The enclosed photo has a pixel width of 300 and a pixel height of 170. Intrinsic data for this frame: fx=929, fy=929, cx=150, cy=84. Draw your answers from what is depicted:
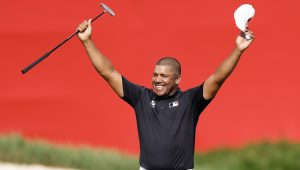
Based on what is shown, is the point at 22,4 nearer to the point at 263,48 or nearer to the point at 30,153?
the point at 30,153

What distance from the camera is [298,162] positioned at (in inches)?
330

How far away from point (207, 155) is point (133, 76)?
986 mm

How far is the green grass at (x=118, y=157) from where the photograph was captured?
8.35 meters

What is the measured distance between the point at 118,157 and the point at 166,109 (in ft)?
9.73

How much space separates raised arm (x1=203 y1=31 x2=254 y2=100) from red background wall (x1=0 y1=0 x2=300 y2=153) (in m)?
2.82

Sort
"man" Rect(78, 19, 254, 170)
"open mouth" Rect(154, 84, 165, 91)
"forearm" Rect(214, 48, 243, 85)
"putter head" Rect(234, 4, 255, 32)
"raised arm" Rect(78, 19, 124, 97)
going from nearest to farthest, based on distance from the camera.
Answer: "putter head" Rect(234, 4, 255, 32) → "forearm" Rect(214, 48, 243, 85) → "man" Rect(78, 19, 254, 170) → "open mouth" Rect(154, 84, 165, 91) → "raised arm" Rect(78, 19, 124, 97)

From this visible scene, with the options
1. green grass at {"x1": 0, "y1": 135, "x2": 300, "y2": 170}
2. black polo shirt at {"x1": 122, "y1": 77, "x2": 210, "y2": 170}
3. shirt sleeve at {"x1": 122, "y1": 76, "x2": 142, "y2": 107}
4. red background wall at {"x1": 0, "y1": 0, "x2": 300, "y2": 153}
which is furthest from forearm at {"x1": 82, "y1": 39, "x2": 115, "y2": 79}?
green grass at {"x1": 0, "y1": 135, "x2": 300, "y2": 170}

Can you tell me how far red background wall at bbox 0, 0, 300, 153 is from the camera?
8.22 m

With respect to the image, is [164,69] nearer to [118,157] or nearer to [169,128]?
[169,128]

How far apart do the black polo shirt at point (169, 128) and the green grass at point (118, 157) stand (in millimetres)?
2785

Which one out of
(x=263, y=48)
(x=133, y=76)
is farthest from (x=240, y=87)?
(x=133, y=76)

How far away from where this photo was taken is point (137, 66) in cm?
835

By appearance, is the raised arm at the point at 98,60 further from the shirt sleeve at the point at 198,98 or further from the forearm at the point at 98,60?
the shirt sleeve at the point at 198,98

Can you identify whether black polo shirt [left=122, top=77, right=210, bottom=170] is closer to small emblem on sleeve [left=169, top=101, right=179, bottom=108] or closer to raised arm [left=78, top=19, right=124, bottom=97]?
small emblem on sleeve [left=169, top=101, right=179, bottom=108]
